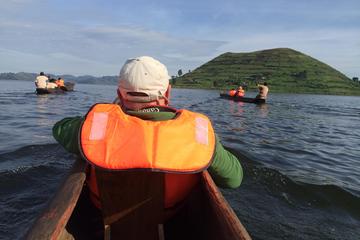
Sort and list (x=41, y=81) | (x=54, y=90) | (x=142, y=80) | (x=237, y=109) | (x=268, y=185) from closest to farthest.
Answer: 1. (x=142, y=80)
2. (x=268, y=185)
3. (x=237, y=109)
4. (x=41, y=81)
5. (x=54, y=90)

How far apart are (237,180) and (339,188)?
5.06 meters

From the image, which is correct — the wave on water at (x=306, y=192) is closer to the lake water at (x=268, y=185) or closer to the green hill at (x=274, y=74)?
the lake water at (x=268, y=185)

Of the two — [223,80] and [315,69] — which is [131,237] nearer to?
[223,80]

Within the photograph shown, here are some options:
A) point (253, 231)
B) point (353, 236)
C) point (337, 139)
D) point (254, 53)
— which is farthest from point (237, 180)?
point (254, 53)

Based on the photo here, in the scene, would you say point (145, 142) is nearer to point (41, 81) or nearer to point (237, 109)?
point (237, 109)

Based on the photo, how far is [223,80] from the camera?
13600 centimetres

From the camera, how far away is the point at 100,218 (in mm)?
4090

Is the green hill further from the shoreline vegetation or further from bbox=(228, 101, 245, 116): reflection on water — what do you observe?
bbox=(228, 101, 245, 116): reflection on water

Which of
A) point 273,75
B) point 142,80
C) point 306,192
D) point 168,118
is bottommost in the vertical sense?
point 273,75

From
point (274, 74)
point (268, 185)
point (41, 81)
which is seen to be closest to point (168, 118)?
point (268, 185)

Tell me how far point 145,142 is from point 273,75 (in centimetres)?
14550

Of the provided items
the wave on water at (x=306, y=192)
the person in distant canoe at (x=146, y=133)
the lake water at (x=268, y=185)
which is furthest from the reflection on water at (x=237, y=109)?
the person in distant canoe at (x=146, y=133)

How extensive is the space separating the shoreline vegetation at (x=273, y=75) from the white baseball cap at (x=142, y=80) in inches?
4203

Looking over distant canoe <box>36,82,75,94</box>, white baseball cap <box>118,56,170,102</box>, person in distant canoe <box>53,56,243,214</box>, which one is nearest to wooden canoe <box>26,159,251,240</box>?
person in distant canoe <box>53,56,243,214</box>
